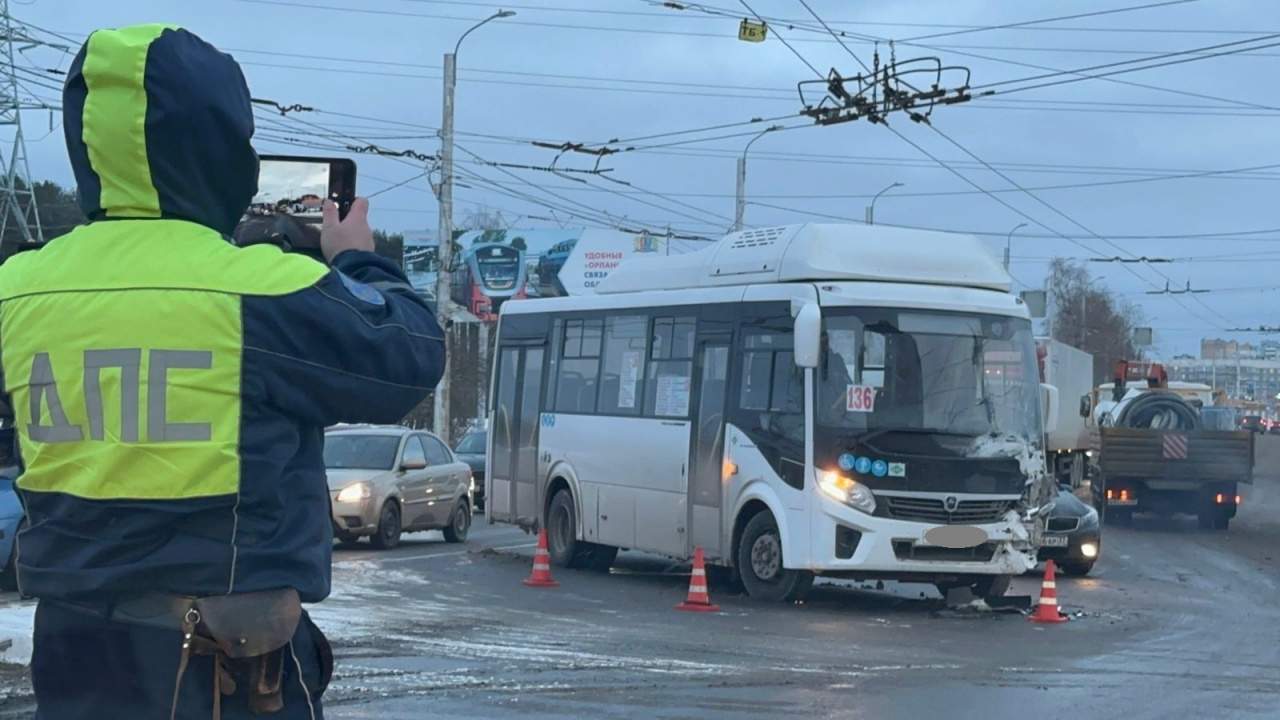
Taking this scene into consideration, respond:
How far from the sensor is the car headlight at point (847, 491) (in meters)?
14.7

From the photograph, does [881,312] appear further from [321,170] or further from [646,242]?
[646,242]

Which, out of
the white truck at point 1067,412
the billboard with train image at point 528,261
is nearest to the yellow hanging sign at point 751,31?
the white truck at point 1067,412

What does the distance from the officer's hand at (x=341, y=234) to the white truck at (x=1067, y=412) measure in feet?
117

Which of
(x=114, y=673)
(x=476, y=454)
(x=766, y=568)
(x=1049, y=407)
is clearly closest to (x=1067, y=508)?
(x=1049, y=407)

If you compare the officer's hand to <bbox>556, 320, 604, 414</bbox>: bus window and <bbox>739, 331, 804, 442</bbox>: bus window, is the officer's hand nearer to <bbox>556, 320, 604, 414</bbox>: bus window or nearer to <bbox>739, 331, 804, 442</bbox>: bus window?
<bbox>739, 331, 804, 442</bbox>: bus window

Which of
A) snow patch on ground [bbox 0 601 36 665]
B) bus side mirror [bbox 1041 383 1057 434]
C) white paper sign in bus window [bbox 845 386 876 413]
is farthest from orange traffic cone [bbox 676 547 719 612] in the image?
snow patch on ground [bbox 0 601 36 665]

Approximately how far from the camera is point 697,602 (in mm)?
14680

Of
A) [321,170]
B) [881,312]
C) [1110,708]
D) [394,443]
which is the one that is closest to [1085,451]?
[394,443]

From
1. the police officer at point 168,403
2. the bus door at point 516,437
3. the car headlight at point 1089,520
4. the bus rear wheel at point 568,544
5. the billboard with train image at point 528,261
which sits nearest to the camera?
the police officer at point 168,403

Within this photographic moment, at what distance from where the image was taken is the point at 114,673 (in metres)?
2.88

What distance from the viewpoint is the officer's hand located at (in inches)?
126

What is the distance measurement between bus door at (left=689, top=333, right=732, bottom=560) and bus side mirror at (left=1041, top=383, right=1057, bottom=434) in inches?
120

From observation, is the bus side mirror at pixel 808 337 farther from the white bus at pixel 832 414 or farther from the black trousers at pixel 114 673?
the black trousers at pixel 114 673

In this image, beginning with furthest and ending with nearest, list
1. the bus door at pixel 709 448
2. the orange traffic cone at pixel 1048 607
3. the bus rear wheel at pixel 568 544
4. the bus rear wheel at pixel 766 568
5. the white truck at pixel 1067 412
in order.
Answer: the white truck at pixel 1067 412
the bus rear wheel at pixel 568 544
the bus door at pixel 709 448
the bus rear wheel at pixel 766 568
the orange traffic cone at pixel 1048 607
